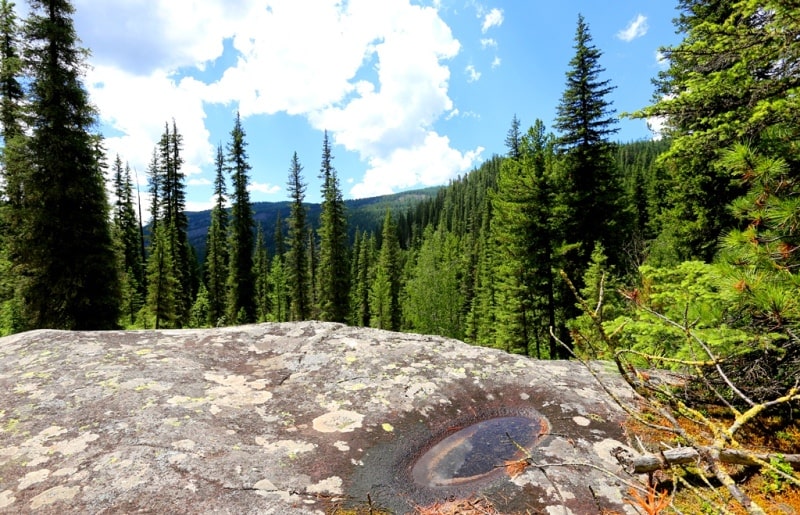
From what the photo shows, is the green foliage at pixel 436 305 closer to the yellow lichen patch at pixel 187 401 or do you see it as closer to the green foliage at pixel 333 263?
the green foliage at pixel 333 263

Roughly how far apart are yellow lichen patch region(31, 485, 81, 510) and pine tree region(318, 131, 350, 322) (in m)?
28.4

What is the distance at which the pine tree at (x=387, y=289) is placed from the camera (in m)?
42.6

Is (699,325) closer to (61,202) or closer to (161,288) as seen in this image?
(61,202)

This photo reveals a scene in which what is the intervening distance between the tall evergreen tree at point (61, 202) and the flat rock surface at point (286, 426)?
9506 millimetres

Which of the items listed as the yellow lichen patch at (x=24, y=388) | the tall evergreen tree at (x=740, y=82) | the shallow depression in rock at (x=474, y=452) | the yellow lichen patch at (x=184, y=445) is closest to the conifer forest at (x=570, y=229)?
the tall evergreen tree at (x=740, y=82)

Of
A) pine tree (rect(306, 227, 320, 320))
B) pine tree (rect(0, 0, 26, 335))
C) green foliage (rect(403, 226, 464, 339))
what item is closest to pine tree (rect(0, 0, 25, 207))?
pine tree (rect(0, 0, 26, 335))

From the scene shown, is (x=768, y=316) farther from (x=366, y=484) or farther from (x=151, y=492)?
(x=151, y=492)

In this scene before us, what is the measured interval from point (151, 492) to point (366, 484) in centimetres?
180

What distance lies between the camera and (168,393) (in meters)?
4.49

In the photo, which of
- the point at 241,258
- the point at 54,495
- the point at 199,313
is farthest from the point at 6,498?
the point at 199,313

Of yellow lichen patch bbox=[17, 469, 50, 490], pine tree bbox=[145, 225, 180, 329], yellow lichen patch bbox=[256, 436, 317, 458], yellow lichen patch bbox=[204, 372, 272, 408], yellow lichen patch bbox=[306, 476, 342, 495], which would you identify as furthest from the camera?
pine tree bbox=[145, 225, 180, 329]

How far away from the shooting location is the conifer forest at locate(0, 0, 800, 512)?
3840 millimetres

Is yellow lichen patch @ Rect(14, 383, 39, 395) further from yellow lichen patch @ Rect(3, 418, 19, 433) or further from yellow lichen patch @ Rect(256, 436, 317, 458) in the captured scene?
yellow lichen patch @ Rect(256, 436, 317, 458)

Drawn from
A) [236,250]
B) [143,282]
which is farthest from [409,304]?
[143,282]
